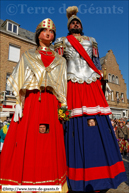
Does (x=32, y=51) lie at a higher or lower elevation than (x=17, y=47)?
lower

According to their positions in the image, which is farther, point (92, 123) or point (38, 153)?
point (92, 123)

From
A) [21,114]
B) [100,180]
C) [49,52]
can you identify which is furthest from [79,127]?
[49,52]

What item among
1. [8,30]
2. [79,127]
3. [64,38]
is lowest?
[79,127]

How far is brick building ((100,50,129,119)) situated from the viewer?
85.5 ft

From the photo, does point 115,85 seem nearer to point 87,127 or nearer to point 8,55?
point 8,55

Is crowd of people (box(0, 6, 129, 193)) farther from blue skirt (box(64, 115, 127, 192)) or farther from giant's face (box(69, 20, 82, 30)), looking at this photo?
giant's face (box(69, 20, 82, 30))

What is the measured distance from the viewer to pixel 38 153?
85.4 inches

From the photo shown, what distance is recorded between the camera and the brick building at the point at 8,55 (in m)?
15.6

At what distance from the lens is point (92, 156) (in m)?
2.75

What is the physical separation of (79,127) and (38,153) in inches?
41.9

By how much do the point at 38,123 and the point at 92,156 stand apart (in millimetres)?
1197

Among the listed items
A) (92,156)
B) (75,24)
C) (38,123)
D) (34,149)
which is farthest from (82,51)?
(34,149)

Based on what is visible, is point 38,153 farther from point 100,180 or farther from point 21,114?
point 100,180

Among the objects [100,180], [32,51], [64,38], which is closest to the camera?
[100,180]
